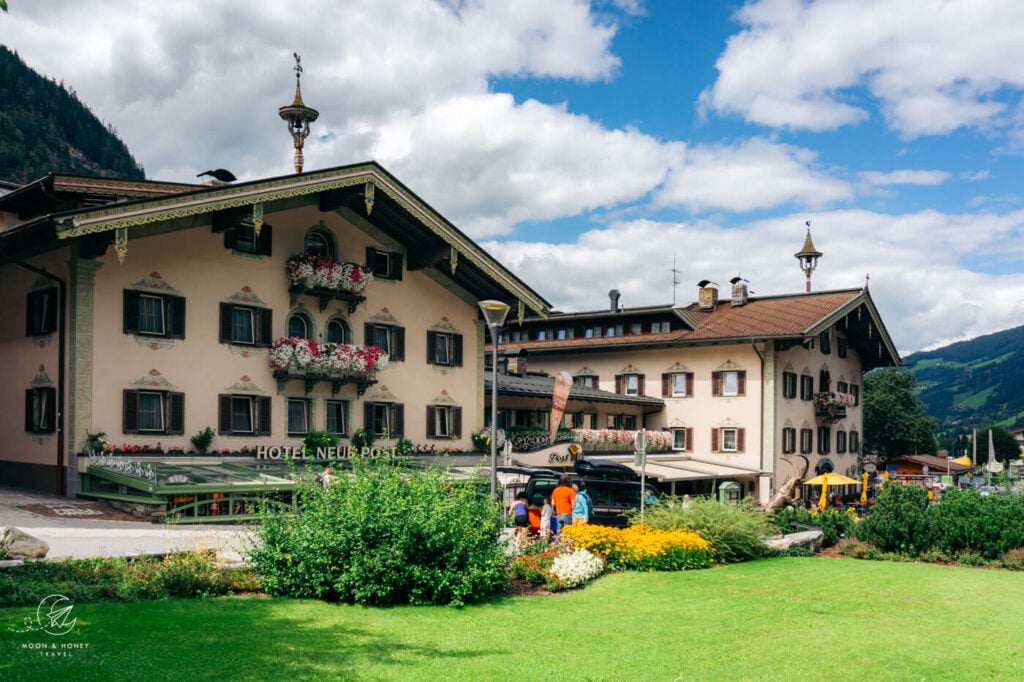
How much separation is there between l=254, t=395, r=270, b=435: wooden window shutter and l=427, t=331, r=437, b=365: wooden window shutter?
25.1 ft

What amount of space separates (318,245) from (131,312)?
7.58m

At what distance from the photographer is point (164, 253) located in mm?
28141

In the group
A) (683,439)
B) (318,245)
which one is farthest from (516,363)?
(318,245)

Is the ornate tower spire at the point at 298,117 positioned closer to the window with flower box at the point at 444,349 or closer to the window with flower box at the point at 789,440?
the window with flower box at the point at 444,349

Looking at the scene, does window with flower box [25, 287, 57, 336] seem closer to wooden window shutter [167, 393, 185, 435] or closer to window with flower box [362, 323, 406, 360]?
wooden window shutter [167, 393, 185, 435]

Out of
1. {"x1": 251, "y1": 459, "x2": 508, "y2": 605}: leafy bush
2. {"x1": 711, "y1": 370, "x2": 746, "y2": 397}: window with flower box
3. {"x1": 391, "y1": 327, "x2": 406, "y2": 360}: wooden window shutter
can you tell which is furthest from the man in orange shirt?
{"x1": 711, "y1": 370, "x2": 746, "y2": 397}: window with flower box

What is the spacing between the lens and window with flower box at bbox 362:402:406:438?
1348 inches

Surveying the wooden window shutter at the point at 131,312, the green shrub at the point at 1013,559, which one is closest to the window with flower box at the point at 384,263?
the wooden window shutter at the point at 131,312

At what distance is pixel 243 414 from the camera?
3052 cm

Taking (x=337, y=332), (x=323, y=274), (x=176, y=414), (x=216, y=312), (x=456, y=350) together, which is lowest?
(x=176, y=414)

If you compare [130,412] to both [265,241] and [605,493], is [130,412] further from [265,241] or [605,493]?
[605,493]

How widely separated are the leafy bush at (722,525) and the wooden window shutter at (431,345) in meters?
16.5

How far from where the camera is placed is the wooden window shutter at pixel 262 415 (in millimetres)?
30703

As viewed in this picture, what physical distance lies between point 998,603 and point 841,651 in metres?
6.22
